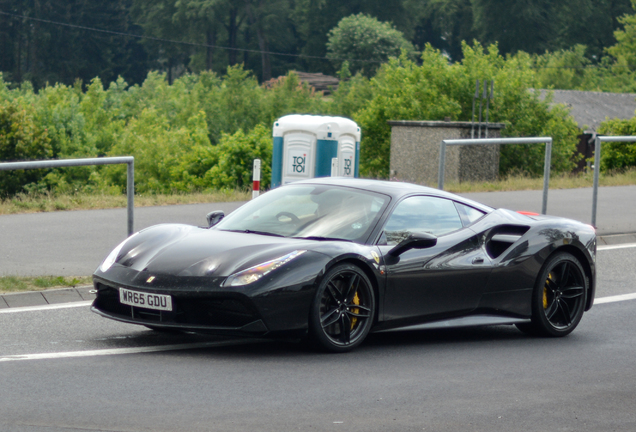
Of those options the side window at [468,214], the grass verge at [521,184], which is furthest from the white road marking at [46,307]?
the grass verge at [521,184]

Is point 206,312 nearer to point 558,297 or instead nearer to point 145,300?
point 145,300

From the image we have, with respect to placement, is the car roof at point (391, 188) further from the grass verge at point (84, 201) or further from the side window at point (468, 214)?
the grass verge at point (84, 201)

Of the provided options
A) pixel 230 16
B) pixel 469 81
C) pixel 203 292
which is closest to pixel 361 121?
pixel 469 81

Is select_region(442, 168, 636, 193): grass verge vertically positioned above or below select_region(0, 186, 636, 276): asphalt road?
above

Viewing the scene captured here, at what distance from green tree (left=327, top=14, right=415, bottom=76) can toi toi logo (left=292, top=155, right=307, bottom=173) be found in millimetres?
69465

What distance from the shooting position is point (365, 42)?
8581 centimetres

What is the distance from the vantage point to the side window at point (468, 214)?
761 centimetres

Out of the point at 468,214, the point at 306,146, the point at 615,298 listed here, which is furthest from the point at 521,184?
the point at 468,214

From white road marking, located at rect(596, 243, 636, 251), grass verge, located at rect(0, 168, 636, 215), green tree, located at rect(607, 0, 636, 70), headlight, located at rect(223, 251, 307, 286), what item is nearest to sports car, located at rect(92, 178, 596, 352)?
headlight, located at rect(223, 251, 307, 286)

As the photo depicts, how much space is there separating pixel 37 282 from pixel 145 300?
273 cm

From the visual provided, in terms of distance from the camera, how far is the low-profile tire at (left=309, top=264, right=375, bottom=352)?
648 centimetres

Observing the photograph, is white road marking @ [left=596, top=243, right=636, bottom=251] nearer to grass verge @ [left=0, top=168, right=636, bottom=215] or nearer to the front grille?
grass verge @ [left=0, top=168, right=636, bottom=215]

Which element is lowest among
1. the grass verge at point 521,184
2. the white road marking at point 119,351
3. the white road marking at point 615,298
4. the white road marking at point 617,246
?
the white road marking at point 615,298

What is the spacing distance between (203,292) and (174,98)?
174ft
